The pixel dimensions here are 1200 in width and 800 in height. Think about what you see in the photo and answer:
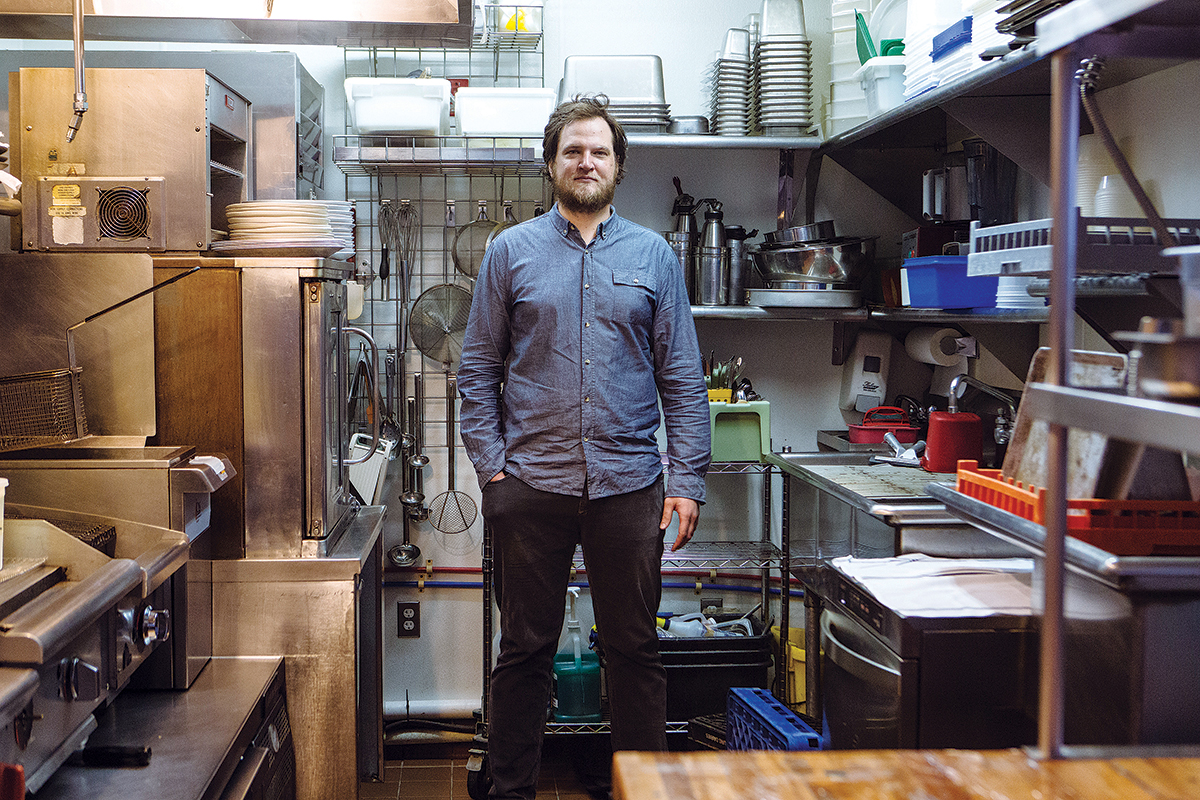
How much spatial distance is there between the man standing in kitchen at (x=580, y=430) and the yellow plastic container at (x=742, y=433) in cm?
58

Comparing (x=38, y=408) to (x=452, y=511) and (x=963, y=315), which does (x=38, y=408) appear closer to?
(x=452, y=511)

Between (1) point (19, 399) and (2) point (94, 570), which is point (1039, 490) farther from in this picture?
(1) point (19, 399)

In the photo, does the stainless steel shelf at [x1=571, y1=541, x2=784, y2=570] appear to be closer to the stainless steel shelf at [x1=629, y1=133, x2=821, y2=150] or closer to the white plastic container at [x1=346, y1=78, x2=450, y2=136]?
the stainless steel shelf at [x1=629, y1=133, x2=821, y2=150]

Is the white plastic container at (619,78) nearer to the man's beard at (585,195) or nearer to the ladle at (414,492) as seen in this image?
the man's beard at (585,195)

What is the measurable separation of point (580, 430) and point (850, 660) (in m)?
0.79

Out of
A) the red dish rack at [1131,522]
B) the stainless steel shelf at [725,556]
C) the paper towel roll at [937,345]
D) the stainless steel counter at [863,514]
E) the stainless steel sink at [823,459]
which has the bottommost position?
the stainless steel shelf at [725,556]

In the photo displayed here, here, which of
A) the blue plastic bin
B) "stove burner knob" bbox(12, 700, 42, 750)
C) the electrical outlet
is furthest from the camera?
the electrical outlet

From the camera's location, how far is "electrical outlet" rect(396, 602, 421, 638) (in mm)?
3389

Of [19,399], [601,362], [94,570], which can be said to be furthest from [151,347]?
[601,362]

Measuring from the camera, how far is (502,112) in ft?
9.91

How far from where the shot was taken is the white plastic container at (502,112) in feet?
9.89

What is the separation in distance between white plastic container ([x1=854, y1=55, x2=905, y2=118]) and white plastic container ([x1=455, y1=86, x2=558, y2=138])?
37.0 inches

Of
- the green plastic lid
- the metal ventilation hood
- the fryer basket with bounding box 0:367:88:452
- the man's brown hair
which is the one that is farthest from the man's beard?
the fryer basket with bounding box 0:367:88:452

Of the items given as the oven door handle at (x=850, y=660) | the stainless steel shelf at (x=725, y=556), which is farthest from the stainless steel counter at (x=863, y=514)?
the oven door handle at (x=850, y=660)
